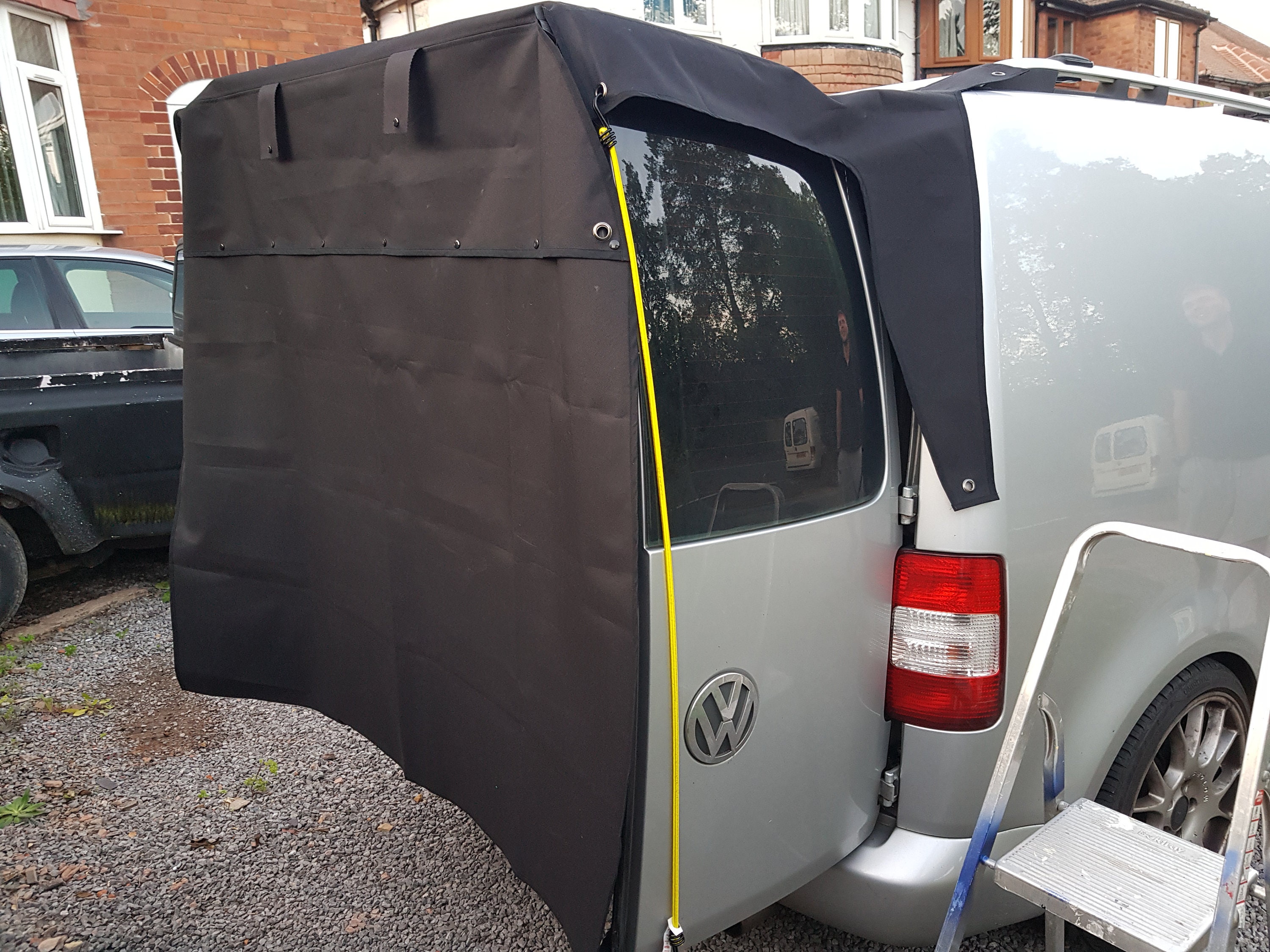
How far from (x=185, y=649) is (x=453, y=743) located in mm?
1071

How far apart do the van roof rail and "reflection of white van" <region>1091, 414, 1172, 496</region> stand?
0.87m

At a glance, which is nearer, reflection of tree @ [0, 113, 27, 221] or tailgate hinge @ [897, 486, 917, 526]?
tailgate hinge @ [897, 486, 917, 526]

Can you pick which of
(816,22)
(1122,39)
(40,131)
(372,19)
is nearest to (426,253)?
(40,131)

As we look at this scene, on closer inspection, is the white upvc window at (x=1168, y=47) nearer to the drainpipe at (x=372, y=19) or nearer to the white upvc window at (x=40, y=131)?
the drainpipe at (x=372, y=19)

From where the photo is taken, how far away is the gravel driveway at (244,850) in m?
2.54

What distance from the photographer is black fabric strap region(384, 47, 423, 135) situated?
1.84 metres

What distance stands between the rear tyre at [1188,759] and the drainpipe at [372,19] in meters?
14.2

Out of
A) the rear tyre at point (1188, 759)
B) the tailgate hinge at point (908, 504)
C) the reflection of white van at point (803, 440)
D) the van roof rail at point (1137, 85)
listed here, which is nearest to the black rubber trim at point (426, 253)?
the reflection of white van at point (803, 440)

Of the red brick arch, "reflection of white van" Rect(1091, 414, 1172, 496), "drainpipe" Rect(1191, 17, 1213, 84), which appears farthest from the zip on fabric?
"drainpipe" Rect(1191, 17, 1213, 84)

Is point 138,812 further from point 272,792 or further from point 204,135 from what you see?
point 204,135

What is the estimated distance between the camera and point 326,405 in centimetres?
240

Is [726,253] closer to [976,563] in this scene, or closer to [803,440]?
[803,440]

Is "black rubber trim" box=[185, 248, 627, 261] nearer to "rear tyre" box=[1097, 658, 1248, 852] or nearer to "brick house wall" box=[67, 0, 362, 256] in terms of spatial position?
"rear tyre" box=[1097, 658, 1248, 852]

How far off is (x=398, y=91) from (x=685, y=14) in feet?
46.8
